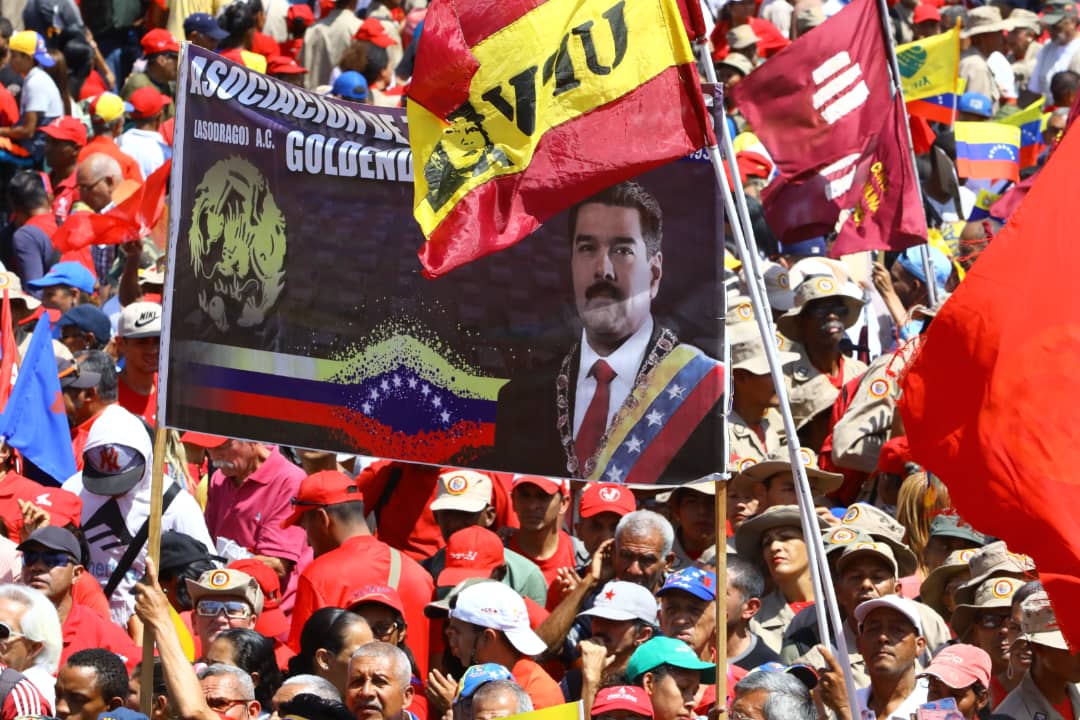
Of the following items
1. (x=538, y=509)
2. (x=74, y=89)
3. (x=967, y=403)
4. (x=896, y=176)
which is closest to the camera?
(x=967, y=403)

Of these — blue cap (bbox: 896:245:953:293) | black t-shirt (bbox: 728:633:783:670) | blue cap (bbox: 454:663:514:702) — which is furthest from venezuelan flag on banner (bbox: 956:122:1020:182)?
blue cap (bbox: 454:663:514:702)

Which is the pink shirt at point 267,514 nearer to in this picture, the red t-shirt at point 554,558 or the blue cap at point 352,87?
the red t-shirt at point 554,558

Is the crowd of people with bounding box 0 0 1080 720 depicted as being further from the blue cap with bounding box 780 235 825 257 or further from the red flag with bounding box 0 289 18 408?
the red flag with bounding box 0 289 18 408

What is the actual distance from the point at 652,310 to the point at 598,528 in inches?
94.4

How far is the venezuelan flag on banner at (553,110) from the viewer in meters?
7.57

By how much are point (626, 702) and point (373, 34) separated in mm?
11441

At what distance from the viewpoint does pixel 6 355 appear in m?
11.6

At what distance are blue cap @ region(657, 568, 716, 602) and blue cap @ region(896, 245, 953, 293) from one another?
5.26m

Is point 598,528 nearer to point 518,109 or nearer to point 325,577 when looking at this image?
point 325,577

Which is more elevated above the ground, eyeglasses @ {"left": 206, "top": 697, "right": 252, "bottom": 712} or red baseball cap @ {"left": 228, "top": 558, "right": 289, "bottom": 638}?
red baseball cap @ {"left": 228, "top": 558, "right": 289, "bottom": 638}

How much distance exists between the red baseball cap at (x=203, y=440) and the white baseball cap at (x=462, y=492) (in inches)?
40.7

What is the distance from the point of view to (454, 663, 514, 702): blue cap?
800cm

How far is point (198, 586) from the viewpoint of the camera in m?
9.32

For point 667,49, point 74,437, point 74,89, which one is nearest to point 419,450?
point 667,49
